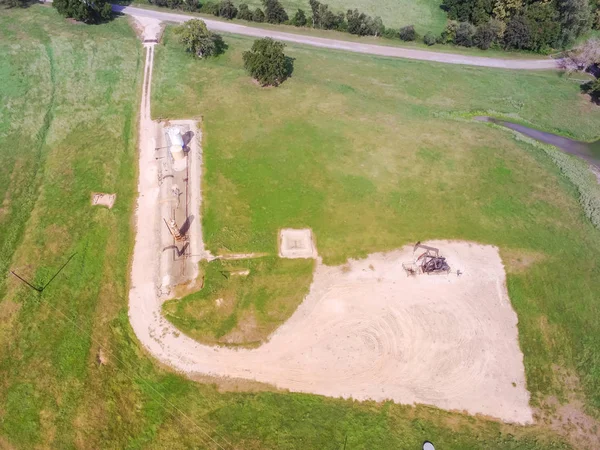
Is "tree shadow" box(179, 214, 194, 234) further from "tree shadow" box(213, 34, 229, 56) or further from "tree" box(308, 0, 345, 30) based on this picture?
"tree" box(308, 0, 345, 30)

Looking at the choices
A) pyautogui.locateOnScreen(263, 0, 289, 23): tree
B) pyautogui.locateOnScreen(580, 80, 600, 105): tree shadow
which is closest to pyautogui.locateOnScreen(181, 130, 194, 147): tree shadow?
pyautogui.locateOnScreen(263, 0, 289, 23): tree

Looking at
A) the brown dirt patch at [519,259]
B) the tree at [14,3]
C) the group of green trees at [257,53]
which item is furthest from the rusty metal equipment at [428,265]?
the tree at [14,3]

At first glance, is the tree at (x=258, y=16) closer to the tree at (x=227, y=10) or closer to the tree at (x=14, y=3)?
the tree at (x=227, y=10)

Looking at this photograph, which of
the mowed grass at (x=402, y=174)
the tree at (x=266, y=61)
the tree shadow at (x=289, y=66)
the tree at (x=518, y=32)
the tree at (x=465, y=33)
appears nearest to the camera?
the mowed grass at (x=402, y=174)

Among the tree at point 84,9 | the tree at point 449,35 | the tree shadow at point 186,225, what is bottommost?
the tree shadow at point 186,225

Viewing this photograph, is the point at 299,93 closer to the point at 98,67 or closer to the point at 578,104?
the point at 98,67

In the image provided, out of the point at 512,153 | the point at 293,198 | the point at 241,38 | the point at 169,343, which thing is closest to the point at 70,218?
the point at 169,343

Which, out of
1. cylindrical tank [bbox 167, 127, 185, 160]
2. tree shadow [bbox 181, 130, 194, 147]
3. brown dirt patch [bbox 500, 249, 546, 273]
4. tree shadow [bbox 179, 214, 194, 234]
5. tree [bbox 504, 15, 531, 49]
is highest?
tree [bbox 504, 15, 531, 49]
